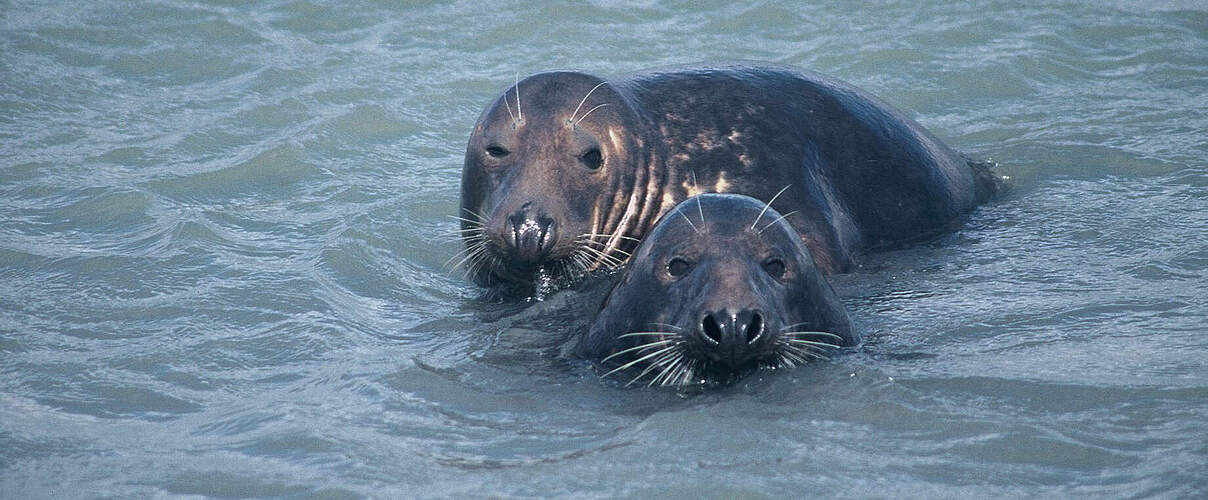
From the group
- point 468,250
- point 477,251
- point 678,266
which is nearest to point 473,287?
point 468,250

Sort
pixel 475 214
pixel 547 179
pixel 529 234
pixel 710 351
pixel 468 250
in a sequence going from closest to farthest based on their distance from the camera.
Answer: pixel 710 351 → pixel 529 234 → pixel 547 179 → pixel 475 214 → pixel 468 250

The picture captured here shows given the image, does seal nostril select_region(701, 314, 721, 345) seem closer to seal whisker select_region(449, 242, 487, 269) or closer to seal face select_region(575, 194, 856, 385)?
seal face select_region(575, 194, 856, 385)

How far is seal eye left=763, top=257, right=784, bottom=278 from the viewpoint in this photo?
260 inches

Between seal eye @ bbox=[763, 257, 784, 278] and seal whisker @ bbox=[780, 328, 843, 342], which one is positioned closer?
seal whisker @ bbox=[780, 328, 843, 342]

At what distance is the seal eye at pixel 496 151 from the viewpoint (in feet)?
27.1

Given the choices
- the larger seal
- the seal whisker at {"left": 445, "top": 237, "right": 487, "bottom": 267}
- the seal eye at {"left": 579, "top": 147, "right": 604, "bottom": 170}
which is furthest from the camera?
the seal eye at {"left": 579, "top": 147, "right": 604, "bottom": 170}

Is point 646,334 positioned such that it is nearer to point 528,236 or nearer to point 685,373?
point 685,373

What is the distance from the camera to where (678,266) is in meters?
6.68

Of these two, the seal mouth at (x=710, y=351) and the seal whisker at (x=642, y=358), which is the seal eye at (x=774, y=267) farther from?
the seal whisker at (x=642, y=358)

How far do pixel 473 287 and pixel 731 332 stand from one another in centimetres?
295

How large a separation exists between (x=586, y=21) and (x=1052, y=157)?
5.45 m

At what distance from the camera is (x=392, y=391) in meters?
6.71

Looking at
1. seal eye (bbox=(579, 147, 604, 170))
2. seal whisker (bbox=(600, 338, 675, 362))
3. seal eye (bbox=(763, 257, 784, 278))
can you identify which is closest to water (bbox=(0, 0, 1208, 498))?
seal whisker (bbox=(600, 338, 675, 362))

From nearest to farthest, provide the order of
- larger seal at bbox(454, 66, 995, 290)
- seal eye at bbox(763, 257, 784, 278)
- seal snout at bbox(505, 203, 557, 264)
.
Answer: seal eye at bbox(763, 257, 784, 278), seal snout at bbox(505, 203, 557, 264), larger seal at bbox(454, 66, 995, 290)
